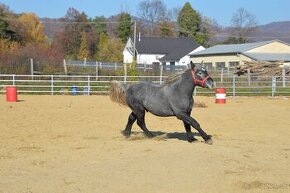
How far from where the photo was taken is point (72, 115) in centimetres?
1591

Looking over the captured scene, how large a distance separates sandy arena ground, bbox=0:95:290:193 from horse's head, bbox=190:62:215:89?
3.99 feet

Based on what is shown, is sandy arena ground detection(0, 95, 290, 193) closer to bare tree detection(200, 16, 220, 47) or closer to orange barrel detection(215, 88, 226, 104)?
orange barrel detection(215, 88, 226, 104)

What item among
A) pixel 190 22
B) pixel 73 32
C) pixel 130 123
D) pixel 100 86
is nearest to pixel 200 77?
pixel 130 123

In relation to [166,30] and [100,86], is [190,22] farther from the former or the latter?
[100,86]

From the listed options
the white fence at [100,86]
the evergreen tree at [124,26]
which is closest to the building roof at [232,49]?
the evergreen tree at [124,26]

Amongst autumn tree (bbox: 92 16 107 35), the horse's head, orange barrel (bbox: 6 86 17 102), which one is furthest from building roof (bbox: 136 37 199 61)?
the horse's head

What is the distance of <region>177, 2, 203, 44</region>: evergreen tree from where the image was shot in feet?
284

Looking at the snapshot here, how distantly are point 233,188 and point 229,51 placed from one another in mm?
51664

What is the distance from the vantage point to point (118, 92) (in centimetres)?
1080

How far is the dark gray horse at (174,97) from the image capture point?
31.9 ft

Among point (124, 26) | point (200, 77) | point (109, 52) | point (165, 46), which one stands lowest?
point (200, 77)

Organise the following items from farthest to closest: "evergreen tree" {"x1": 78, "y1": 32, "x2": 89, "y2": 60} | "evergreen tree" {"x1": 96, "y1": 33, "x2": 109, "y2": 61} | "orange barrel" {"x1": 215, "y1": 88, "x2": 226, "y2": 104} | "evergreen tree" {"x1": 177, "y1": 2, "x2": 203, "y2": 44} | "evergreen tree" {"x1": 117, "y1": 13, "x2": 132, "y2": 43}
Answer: "evergreen tree" {"x1": 177, "y1": 2, "x2": 203, "y2": 44}, "evergreen tree" {"x1": 117, "y1": 13, "x2": 132, "y2": 43}, "evergreen tree" {"x1": 78, "y1": 32, "x2": 89, "y2": 60}, "evergreen tree" {"x1": 96, "y1": 33, "x2": 109, "y2": 61}, "orange barrel" {"x1": 215, "y1": 88, "x2": 226, "y2": 104}

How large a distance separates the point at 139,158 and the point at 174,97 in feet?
6.82

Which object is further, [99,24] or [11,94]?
[99,24]
